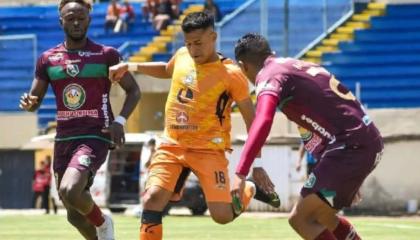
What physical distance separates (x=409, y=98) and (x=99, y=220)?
72.8 feet

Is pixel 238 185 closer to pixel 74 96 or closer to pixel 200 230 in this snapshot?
pixel 74 96

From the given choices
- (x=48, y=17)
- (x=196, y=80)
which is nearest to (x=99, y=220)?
(x=196, y=80)

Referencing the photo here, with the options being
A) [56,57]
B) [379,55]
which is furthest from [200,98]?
[379,55]

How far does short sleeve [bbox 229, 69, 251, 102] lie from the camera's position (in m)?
13.0

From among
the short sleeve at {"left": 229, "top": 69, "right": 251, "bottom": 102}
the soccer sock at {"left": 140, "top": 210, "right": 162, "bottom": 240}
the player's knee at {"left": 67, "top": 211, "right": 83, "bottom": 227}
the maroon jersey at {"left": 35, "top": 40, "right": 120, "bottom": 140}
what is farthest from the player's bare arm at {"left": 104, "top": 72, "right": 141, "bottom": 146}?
the short sleeve at {"left": 229, "top": 69, "right": 251, "bottom": 102}

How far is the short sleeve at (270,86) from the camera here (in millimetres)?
10602

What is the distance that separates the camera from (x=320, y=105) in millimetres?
11008

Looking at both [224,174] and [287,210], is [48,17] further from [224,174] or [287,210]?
[224,174]

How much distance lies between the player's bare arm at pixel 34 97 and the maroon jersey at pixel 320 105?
3.35 m

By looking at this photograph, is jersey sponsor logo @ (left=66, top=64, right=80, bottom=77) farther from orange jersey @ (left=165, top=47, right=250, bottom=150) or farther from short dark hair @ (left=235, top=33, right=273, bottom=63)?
short dark hair @ (left=235, top=33, right=273, bottom=63)

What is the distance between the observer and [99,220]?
13.3 m

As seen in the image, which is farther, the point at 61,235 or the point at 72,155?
the point at 61,235

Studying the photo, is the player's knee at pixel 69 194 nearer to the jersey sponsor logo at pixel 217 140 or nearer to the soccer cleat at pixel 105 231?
the soccer cleat at pixel 105 231

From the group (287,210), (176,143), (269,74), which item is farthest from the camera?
(287,210)
